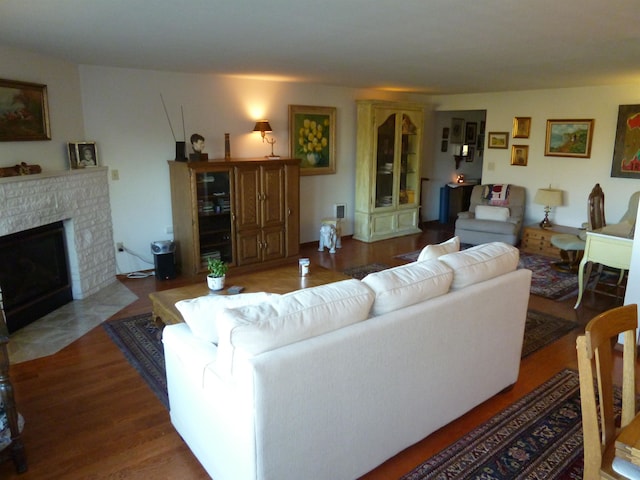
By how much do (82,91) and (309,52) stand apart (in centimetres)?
249

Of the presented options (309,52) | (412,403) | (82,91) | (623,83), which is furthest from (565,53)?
(82,91)

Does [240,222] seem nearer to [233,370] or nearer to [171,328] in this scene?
[171,328]

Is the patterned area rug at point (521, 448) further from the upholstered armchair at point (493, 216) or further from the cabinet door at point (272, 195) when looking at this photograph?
the upholstered armchair at point (493, 216)

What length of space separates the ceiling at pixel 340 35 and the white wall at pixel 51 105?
151 mm

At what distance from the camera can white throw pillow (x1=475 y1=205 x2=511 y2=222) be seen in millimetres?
6488

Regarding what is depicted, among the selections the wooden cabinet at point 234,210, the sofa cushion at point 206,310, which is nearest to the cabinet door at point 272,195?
the wooden cabinet at point 234,210

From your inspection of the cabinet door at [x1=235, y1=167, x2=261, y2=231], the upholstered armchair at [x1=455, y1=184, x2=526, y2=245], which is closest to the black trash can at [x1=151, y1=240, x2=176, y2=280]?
the cabinet door at [x1=235, y1=167, x2=261, y2=231]

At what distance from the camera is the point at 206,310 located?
206 cm

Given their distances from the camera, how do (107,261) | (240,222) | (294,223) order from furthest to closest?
(294,223)
(240,222)
(107,261)

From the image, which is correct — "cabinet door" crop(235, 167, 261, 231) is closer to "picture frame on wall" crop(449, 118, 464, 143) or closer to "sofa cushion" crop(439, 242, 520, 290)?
"sofa cushion" crop(439, 242, 520, 290)

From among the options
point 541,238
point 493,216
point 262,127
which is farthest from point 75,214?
point 541,238

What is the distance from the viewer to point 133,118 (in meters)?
4.88

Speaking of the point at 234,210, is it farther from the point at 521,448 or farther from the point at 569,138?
the point at 569,138

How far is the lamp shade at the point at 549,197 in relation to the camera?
6203 mm
